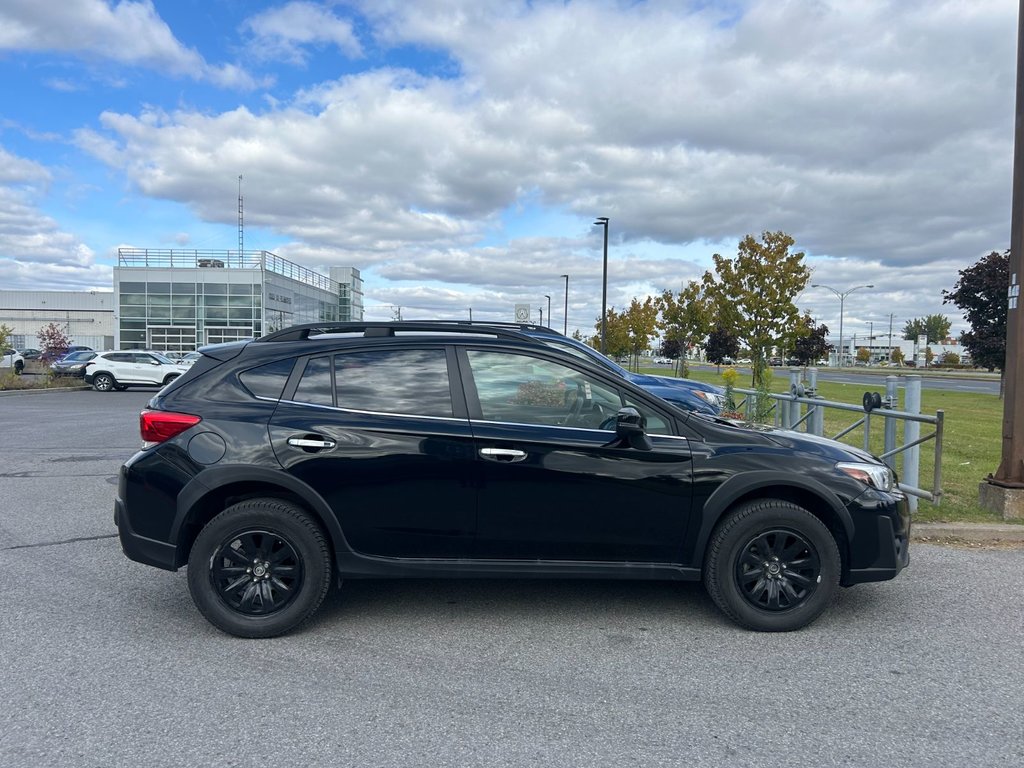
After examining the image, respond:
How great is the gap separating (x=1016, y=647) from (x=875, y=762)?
1803 mm

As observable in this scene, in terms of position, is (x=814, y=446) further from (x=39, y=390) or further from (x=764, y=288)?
(x=39, y=390)

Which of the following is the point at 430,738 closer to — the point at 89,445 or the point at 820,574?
the point at 820,574

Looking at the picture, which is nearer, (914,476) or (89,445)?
(914,476)

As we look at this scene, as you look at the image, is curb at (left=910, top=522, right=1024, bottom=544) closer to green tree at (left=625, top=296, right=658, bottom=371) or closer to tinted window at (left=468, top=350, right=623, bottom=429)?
tinted window at (left=468, top=350, right=623, bottom=429)

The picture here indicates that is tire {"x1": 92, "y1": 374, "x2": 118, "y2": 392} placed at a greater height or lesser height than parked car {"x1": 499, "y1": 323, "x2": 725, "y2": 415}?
lesser

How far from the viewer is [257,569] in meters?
4.10

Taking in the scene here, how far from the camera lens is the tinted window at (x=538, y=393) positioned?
14.0 feet

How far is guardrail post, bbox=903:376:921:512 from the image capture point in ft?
22.5

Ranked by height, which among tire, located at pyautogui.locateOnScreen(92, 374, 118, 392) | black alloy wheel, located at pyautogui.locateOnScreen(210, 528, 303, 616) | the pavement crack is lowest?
the pavement crack

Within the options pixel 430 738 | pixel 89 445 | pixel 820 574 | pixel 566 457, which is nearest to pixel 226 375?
pixel 566 457

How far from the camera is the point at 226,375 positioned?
4363mm

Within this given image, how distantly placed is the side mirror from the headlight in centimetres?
118

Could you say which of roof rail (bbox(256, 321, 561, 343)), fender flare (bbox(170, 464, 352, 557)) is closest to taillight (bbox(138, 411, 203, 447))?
fender flare (bbox(170, 464, 352, 557))

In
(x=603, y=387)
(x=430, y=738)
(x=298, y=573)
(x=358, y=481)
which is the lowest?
(x=430, y=738)
